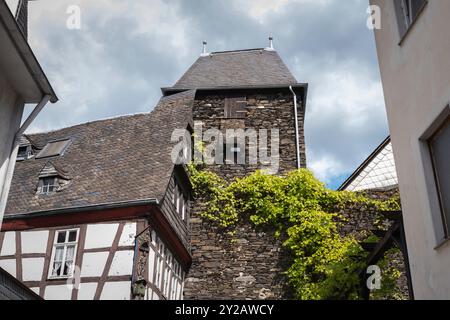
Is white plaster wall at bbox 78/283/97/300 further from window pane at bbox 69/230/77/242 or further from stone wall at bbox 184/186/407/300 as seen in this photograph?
stone wall at bbox 184/186/407/300

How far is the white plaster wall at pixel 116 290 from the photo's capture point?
1009 centimetres

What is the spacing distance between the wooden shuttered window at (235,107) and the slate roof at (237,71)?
60cm

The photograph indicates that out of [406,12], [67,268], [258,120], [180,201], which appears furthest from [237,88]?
[406,12]

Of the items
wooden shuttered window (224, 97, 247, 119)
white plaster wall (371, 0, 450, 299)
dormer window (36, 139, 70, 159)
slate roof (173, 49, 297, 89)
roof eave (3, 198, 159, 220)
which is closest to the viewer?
white plaster wall (371, 0, 450, 299)

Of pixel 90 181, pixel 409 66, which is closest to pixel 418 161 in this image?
pixel 409 66

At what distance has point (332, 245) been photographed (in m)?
13.3

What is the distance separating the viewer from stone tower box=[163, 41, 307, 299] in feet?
44.8

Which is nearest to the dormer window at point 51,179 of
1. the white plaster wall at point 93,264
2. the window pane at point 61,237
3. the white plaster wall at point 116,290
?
Answer: the window pane at point 61,237

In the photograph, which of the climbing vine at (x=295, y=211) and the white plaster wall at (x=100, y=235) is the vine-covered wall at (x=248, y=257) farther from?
the white plaster wall at (x=100, y=235)

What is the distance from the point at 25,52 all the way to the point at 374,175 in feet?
40.4

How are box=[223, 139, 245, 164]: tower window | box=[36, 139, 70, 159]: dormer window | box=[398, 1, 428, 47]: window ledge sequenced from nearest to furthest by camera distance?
box=[398, 1, 428, 47]: window ledge → box=[36, 139, 70, 159]: dormer window → box=[223, 139, 245, 164]: tower window

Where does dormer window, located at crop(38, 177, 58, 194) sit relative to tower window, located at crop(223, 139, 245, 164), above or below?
below

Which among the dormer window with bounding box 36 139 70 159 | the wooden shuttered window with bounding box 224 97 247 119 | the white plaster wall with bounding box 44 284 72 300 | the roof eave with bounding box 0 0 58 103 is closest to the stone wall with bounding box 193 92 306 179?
the wooden shuttered window with bounding box 224 97 247 119

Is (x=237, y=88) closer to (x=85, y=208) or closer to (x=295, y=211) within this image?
(x=295, y=211)
